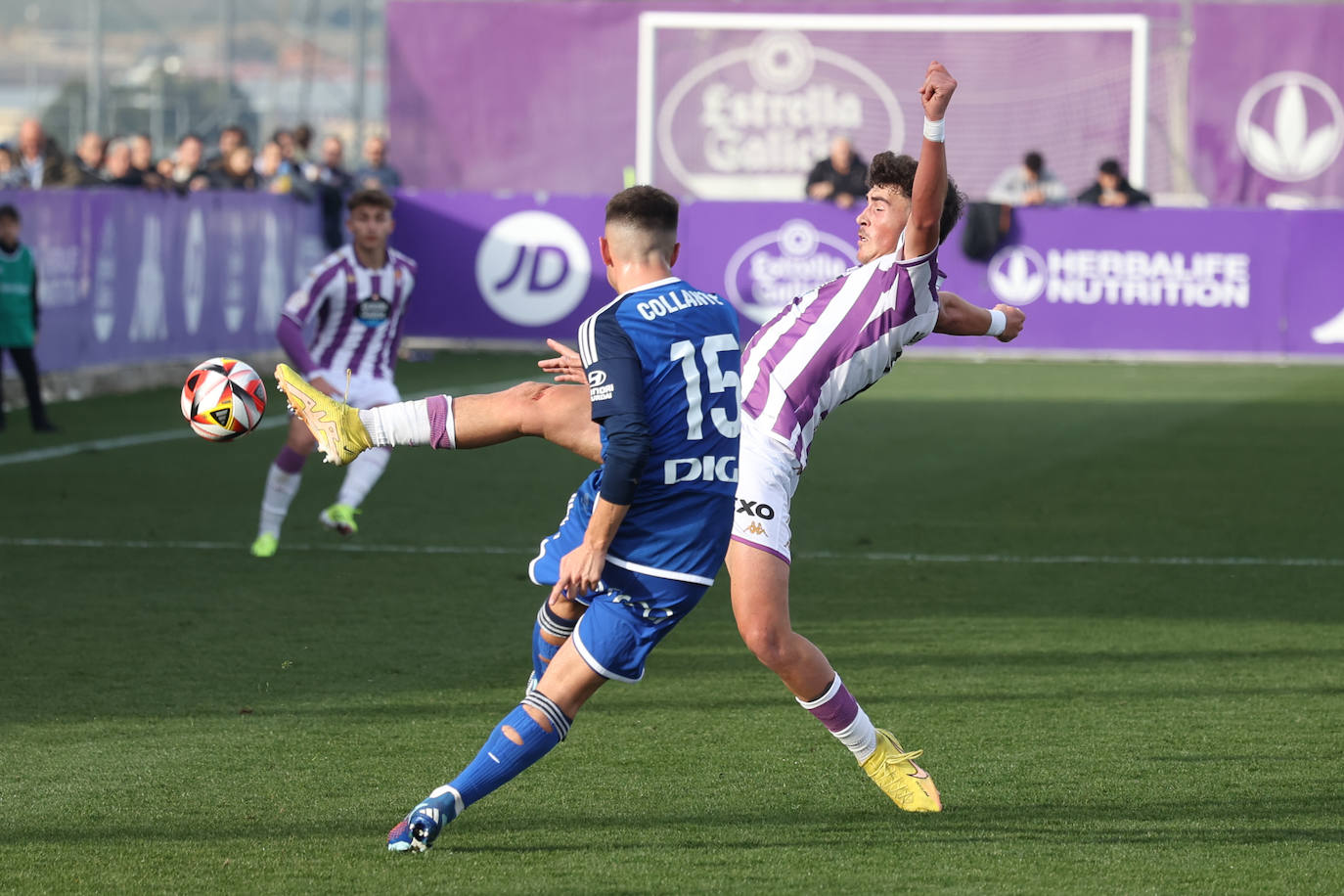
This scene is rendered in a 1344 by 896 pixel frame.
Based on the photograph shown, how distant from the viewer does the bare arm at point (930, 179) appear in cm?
525

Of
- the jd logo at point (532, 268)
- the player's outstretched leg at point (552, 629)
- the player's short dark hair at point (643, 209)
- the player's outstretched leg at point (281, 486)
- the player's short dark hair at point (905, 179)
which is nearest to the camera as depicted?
the player's short dark hair at point (643, 209)

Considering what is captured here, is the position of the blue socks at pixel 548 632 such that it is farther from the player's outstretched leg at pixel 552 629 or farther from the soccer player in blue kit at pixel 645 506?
the soccer player in blue kit at pixel 645 506

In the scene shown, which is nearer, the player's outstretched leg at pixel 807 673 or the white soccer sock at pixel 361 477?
the player's outstretched leg at pixel 807 673

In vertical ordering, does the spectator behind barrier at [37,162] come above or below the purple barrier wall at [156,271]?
above

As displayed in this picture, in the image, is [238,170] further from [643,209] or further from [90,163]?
[643,209]

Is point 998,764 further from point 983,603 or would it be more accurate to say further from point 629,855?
point 983,603

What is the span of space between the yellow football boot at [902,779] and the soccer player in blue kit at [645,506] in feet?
3.05

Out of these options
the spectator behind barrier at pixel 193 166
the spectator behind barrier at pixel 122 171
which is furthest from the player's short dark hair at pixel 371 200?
the spectator behind barrier at pixel 193 166

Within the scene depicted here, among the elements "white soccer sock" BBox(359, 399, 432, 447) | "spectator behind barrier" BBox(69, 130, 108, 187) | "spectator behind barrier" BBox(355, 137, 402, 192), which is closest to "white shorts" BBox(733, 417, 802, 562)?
"white soccer sock" BBox(359, 399, 432, 447)

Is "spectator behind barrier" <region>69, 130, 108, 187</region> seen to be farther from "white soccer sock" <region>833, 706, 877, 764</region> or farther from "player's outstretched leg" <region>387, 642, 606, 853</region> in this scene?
"player's outstretched leg" <region>387, 642, 606, 853</region>

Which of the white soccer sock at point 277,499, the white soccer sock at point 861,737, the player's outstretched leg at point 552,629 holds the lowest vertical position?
the white soccer sock at point 277,499

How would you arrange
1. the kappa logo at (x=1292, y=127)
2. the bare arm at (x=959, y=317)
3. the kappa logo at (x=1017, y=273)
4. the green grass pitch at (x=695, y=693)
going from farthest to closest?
the kappa logo at (x=1292, y=127) < the kappa logo at (x=1017, y=273) < the bare arm at (x=959, y=317) < the green grass pitch at (x=695, y=693)

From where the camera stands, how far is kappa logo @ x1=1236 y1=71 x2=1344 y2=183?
35562mm

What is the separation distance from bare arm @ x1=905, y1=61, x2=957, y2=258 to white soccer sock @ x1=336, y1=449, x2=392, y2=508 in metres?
5.53
